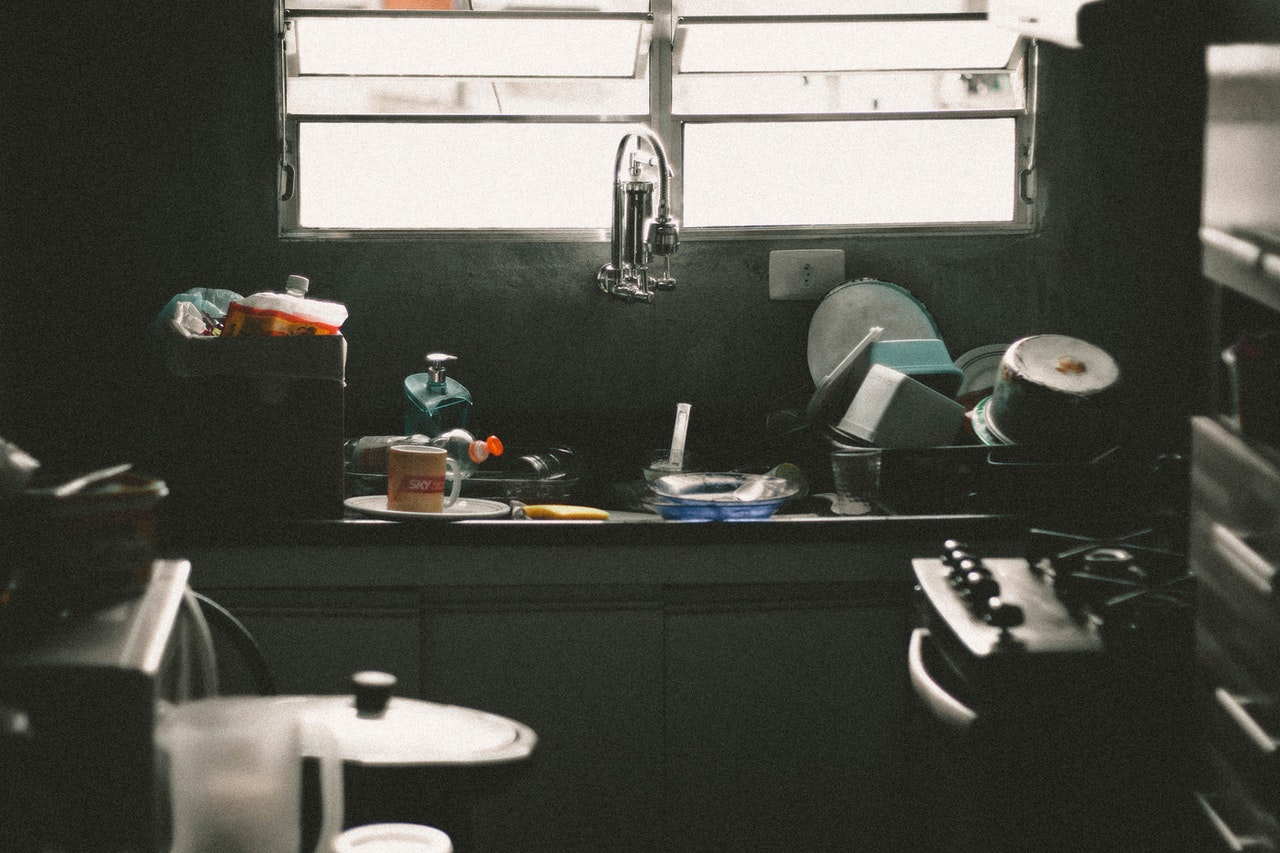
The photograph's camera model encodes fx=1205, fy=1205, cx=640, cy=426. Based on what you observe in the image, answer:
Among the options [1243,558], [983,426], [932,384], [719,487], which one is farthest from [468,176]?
[1243,558]

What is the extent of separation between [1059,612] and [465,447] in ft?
3.87

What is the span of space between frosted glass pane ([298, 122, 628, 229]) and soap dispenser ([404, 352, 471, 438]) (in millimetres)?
420

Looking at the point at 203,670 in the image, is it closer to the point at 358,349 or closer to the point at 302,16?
the point at 358,349

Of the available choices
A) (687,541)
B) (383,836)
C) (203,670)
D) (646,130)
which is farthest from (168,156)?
(383,836)

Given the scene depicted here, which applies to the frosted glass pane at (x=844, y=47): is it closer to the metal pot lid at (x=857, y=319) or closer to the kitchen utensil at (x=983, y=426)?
the metal pot lid at (x=857, y=319)

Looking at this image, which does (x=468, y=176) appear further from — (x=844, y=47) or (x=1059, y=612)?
(x=1059, y=612)

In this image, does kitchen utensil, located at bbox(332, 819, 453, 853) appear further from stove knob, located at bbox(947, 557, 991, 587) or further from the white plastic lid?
stove knob, located at bbox(947, 557, 991, 587)

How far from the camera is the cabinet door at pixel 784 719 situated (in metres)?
2.01

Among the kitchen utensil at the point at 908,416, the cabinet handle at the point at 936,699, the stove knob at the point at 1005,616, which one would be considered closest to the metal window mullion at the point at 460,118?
the kitchen utensil at the point at 908,416

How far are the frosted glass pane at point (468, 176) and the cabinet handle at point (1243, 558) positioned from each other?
5.32ft

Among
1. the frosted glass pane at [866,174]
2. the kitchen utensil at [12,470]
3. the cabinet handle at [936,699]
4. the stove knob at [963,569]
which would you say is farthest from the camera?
the frosted glass pane at [866,174]

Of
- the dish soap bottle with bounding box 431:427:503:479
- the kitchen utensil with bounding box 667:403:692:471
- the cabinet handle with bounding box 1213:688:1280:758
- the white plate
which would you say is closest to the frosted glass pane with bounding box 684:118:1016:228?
the kitchen utensil with bounding box 667:403:692:471

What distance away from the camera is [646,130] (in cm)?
233

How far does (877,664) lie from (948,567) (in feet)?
1.31
